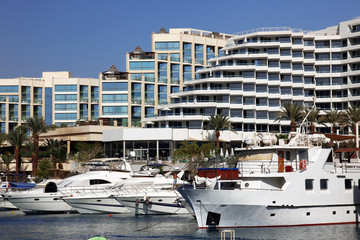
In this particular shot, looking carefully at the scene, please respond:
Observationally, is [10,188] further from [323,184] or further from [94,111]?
[94,111]

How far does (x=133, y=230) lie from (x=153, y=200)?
28.6 feet

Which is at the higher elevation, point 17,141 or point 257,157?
point 17,141

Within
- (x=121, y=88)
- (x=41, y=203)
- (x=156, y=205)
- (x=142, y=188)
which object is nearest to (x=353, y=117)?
(x=142, y=188)

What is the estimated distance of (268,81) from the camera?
101750 millimetres

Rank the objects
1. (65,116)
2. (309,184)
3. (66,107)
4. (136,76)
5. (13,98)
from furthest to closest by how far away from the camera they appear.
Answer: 1. (13,98)
2. (66,107)
3. (65,116)
4. (136,76)
5. (309,184)

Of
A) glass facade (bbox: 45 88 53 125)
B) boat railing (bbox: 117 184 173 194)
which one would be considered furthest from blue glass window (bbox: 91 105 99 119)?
boat railing (bbox: 117 184 173 194)

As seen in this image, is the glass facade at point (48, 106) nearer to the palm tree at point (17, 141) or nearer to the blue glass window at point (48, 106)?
the blue glass window at point (48, 106)

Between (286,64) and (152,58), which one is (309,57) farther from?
(152,58)

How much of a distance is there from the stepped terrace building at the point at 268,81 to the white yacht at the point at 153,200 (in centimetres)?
4137

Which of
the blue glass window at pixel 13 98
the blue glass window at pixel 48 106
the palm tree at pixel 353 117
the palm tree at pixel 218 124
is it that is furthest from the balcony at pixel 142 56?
the palm tree at pixel 353 117

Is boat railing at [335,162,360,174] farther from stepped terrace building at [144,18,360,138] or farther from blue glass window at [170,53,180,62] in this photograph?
blue glass window at [170,53,180,62]

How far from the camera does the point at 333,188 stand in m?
39.6

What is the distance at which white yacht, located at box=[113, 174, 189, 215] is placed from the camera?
159 ft

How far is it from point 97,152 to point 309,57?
145 feet
